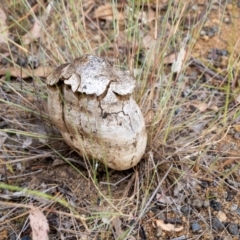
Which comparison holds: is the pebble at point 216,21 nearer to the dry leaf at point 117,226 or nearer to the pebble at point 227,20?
the pebble at point 227,20

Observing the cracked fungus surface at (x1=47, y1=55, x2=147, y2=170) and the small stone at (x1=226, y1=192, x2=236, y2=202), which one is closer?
the cracked fungus surface at (x1=47, y1=55, x2=147, y2=170)

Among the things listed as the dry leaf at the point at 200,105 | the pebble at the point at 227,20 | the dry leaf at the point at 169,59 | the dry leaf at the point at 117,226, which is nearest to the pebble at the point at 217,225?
the dry leaf at the point at 117,226

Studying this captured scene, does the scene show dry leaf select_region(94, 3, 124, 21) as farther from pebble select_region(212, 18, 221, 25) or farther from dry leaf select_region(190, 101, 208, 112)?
dry leaf select_region(190, 101, 208, 112)

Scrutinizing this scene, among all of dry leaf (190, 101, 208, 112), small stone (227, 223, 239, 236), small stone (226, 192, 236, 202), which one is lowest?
small stone (227, 223, 239, 236)

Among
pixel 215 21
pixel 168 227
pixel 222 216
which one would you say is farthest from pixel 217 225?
pixel 215 21

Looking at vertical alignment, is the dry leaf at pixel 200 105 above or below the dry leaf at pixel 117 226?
above

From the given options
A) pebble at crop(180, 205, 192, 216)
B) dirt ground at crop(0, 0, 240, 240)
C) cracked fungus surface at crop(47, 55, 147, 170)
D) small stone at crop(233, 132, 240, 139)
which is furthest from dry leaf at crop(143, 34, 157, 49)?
pebble at crop(180, 205, 192, 216)

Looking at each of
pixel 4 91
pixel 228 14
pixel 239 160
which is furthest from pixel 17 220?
pixel 228 14
